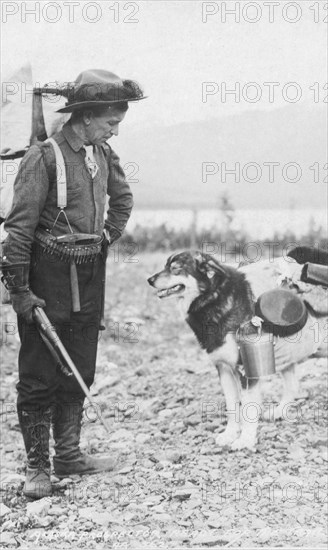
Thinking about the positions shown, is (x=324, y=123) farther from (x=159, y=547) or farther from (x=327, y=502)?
(x=159, y=547)

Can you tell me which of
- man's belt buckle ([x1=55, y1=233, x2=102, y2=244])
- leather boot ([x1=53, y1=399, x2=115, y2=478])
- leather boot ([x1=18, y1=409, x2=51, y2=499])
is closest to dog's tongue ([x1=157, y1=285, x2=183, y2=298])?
man's belt buckle ([x1=55, y1=233, x2=102, y2=244])

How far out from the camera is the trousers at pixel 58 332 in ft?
12.3

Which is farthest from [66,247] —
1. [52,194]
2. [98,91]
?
[98,91]

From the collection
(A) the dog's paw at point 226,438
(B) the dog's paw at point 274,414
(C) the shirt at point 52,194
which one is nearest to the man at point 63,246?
(C) the shirt at point 52,194

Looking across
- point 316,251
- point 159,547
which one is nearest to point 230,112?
point 316,251

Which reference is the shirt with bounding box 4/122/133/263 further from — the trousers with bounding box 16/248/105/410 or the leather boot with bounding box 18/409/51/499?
the leather boot with bounding box 18/409/51/499

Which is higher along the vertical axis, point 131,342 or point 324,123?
point 324,123

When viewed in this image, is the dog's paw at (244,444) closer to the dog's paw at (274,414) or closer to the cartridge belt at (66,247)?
the dog's paw at (274,414)

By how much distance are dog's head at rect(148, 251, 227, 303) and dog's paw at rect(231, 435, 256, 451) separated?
2.74ft

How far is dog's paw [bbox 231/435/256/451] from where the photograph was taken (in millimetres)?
4234

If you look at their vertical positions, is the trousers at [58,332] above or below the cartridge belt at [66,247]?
below

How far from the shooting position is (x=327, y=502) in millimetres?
3736

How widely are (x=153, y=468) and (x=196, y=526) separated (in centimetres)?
70

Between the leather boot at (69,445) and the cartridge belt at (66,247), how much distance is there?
85 centimetres
